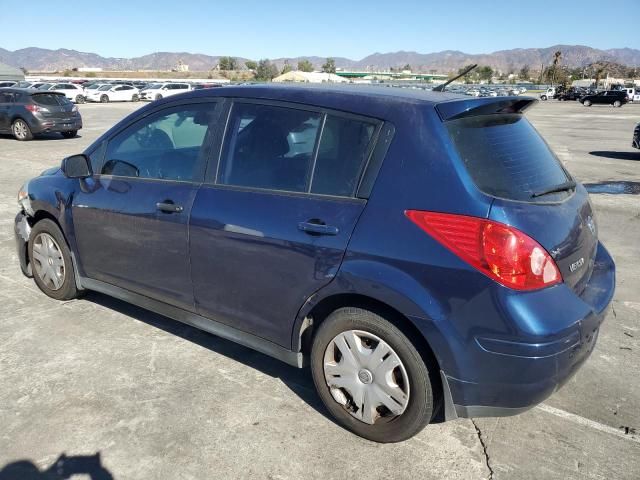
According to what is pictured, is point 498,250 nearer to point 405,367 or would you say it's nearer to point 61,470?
point 405,367

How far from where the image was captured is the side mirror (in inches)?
152

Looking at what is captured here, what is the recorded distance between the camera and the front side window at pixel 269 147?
2896mm

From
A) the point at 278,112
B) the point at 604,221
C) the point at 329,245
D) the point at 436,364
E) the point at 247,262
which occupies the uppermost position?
the point at 278,112

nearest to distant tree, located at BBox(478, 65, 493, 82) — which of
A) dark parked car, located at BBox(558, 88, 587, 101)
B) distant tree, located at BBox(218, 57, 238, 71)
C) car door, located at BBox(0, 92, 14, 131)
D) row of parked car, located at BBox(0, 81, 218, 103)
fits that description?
dark parked car, located at BBox(558, 88, 587, 101)

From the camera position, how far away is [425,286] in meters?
2.41

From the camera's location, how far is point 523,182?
264 cm

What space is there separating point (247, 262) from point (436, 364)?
3.70 ft

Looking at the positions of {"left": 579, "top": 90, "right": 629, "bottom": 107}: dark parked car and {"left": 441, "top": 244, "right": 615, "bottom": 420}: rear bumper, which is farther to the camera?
{"left": 579, "top": 90, "right": 629, "bottom": 107}: dark parked car

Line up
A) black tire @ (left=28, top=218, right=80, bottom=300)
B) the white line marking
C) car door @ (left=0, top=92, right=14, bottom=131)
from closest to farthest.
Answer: the white line marking, black tire @ (left=28, top=218, right=80, bottom=300), car door @ (left=0, top=92, right=14, bottom=131)

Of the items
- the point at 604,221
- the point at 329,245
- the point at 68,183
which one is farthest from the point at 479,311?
the point at 604,221

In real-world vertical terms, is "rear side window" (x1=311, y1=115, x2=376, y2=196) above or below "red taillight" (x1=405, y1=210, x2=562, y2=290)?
above

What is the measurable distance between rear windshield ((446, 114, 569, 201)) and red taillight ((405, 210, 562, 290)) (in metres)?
0.21

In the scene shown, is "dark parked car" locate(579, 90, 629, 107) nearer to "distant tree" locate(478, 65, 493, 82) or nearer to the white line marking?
the white line marking

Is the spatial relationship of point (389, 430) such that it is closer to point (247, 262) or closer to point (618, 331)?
point (247, 262)
